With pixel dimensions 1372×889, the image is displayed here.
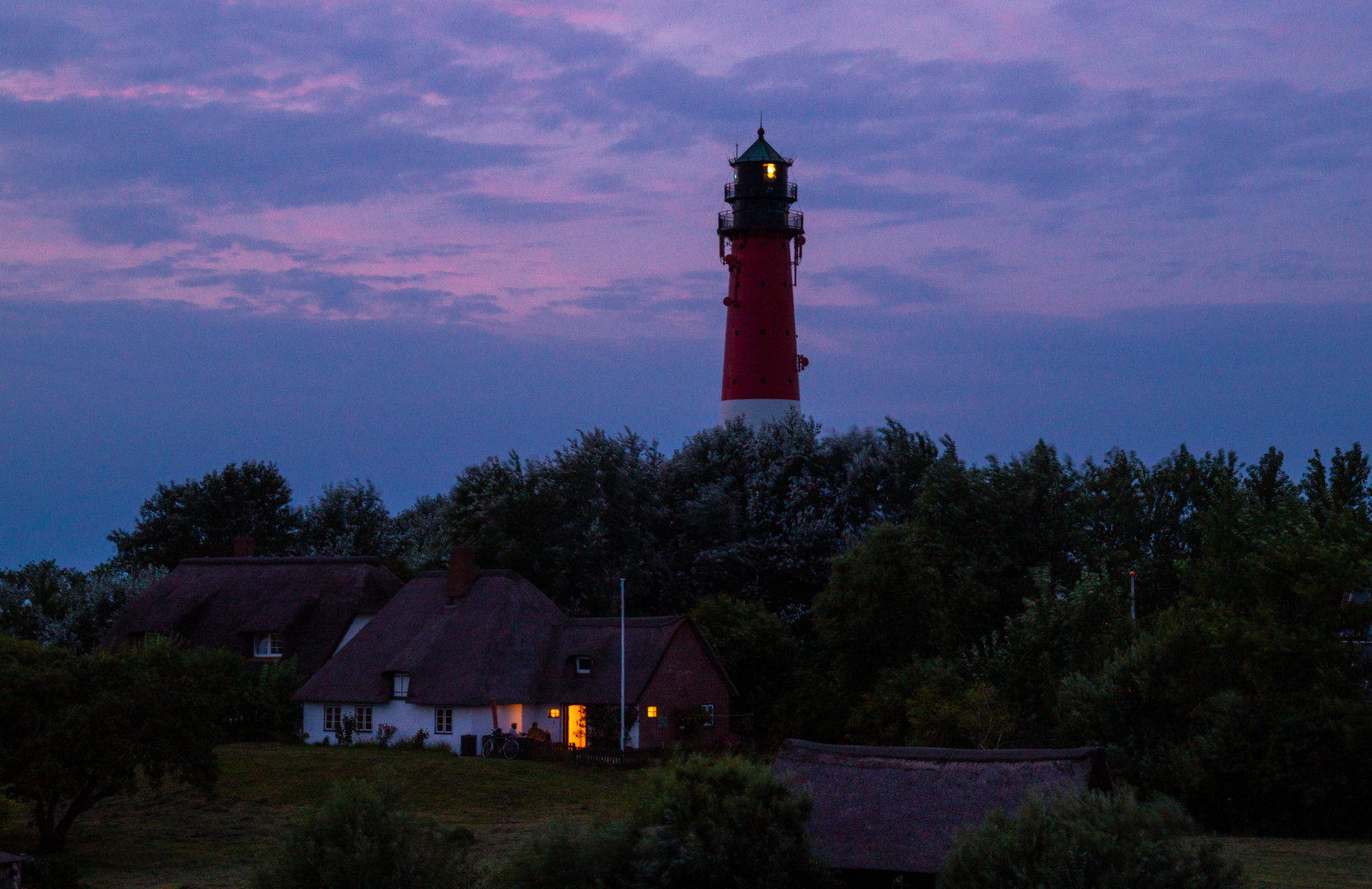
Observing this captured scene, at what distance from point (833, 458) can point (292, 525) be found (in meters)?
37.1

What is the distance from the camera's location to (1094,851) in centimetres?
2216

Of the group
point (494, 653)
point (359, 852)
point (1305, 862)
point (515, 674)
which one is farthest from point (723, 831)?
point (494, 653)

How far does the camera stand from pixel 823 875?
26109mm

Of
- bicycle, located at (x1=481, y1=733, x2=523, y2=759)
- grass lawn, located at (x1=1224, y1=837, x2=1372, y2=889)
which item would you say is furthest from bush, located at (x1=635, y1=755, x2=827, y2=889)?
bicycle, located at (x1=481, y1=733, x2=523, y2=759)

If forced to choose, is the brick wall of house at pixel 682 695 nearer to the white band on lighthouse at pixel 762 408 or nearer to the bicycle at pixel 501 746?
the bicycle at pixel 501 746

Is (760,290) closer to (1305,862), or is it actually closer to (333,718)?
(333,718)

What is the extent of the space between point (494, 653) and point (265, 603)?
13014mm

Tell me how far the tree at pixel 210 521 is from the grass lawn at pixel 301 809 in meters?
34.8

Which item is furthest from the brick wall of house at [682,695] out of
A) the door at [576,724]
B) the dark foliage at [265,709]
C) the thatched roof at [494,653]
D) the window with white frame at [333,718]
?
the dark foliage at [265,709]

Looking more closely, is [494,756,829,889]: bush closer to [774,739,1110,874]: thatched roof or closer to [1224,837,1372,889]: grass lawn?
[774,739,1110,874]: thatched roof

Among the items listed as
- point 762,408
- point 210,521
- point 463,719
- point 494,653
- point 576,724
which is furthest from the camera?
point 210,521

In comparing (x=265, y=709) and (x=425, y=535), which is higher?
(x=425, y=535)

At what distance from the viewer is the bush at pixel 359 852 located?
24.4 metres

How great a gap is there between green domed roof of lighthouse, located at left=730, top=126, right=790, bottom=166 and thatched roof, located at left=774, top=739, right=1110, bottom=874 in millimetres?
45238
